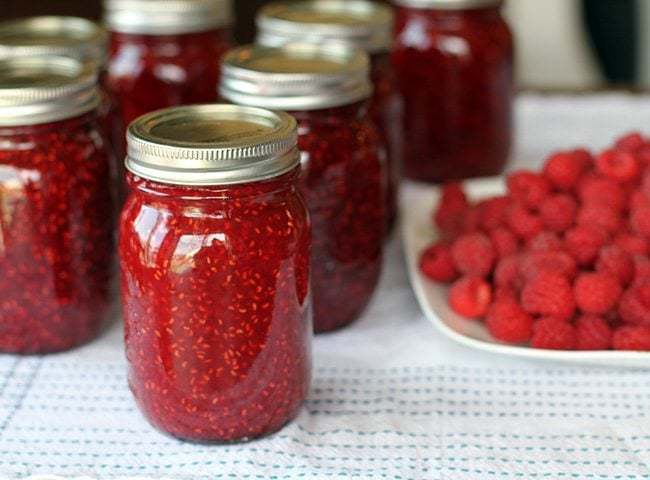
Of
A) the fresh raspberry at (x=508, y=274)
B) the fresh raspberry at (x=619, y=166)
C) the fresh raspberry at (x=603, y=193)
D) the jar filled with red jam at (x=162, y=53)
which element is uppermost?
the jar filled with red jam at (x=162, y=53)

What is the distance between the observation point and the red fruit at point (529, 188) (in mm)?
974

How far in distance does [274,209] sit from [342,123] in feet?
0.60

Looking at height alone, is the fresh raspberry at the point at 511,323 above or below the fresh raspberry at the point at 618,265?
below

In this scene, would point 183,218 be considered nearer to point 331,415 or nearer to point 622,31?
point 331,415

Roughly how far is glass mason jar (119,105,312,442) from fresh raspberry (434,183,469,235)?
1.09 ft

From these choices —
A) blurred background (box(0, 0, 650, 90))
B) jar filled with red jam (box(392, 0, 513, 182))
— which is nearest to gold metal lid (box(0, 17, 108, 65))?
jar filled with red jam (box(392, 0, 513, 182))

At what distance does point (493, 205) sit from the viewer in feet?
3.29

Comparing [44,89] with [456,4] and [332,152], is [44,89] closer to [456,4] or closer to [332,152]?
[332,152]

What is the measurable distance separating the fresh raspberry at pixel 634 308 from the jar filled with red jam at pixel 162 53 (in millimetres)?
450

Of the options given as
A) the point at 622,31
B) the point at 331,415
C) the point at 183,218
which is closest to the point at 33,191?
the point at 183,218

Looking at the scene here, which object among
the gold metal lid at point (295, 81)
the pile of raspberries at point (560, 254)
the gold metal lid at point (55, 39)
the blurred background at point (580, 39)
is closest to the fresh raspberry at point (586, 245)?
the pile of raspberries at point (560, 254)

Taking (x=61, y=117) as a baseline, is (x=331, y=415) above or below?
below

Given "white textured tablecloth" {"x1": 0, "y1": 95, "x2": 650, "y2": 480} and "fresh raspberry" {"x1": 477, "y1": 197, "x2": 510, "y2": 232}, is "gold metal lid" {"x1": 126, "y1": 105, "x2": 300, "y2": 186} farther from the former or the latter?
"fresh raspberry" {"x1": 477, "y1": 197, "x2": 510, "y2": 232}

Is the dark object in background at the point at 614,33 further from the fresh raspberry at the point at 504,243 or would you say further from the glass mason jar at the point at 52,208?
the glass mason jar at the point at 52,208
